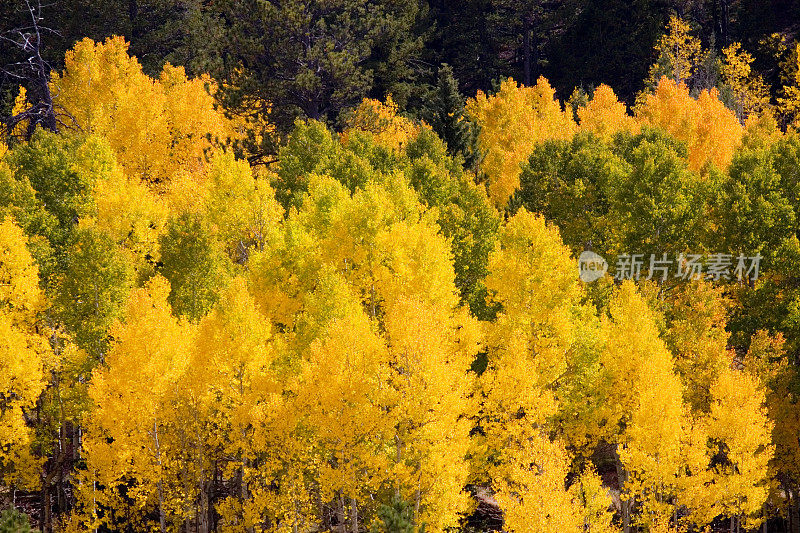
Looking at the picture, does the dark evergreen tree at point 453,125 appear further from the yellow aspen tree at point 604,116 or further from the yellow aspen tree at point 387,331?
the yellow aspen tree at point 387,331

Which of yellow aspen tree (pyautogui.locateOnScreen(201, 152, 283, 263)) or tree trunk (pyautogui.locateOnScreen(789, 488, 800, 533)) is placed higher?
yellow aspen tree (pyautogui.locateOnScreen(201, 152, 283, 263))

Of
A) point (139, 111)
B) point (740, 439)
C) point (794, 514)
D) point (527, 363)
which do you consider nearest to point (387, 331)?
point (527, 363)

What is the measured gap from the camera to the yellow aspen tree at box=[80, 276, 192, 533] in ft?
130

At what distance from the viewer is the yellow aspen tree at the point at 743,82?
105 m

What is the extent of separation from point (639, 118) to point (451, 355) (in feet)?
164

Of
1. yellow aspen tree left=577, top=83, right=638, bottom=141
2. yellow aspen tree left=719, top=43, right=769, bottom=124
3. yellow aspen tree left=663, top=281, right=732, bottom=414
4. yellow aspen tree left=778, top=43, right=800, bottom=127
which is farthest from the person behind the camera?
yellow aspen tree left=719, top=43, right=769, bottom=124

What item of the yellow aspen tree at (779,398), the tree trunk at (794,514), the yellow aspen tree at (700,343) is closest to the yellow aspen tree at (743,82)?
the yellow aspen tree at (779,398)

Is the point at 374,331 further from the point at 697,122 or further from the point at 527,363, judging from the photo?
the point at 697,122

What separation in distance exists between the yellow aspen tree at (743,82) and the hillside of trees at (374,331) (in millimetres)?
38491

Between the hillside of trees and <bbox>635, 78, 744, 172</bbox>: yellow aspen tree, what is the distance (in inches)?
215

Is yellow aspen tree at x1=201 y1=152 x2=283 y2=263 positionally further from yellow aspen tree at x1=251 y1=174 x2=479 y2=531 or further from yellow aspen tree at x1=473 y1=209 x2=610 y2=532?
yellow aspen tree at x1=473 y1=209 x2=610 y2=532

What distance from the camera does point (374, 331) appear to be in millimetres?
44688

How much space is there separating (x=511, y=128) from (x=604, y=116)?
9424 mm

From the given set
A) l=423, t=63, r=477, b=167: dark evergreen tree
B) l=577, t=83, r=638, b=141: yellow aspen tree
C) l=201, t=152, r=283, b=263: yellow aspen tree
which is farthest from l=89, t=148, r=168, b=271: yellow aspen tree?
l=577, t=83, r=638, b=141: yellow aspen tree
